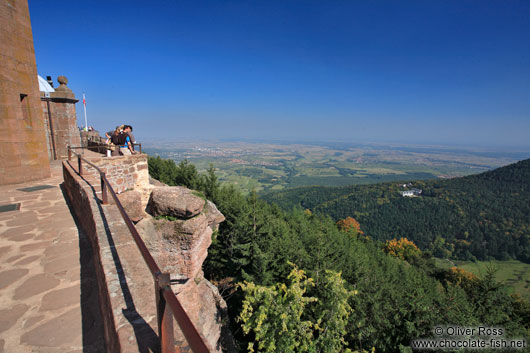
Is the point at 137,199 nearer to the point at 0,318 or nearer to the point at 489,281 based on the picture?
the point at 0,318

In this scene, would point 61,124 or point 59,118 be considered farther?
point 61,124

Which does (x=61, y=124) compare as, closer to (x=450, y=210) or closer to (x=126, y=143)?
(x=126, y=143)

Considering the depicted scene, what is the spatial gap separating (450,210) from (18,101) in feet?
351

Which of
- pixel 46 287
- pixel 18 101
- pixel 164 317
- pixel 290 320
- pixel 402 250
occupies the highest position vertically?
pixel 18 101

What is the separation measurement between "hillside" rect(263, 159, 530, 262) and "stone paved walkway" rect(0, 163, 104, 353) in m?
64.5

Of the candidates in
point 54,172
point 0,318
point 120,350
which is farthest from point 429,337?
point 54,172

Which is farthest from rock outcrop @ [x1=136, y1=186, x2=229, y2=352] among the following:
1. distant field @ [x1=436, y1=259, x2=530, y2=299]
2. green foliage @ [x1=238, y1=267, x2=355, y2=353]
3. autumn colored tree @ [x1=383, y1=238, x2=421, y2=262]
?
distant field @ [x1=436, y1=259, x2=530, y2=299]

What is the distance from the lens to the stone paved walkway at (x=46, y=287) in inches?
112

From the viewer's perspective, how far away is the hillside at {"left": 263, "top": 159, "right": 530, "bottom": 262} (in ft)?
232

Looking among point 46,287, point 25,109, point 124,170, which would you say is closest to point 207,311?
point 124,170

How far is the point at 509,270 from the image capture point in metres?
60.4

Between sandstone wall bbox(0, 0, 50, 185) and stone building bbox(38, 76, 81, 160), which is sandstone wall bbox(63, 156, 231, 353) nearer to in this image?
sandstone wall bbox(0, 0, 50, 185)

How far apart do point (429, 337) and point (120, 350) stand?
14.7 meters

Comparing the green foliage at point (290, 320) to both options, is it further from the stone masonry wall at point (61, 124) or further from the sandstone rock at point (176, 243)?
the stone masonry wall at point (61, 124)
